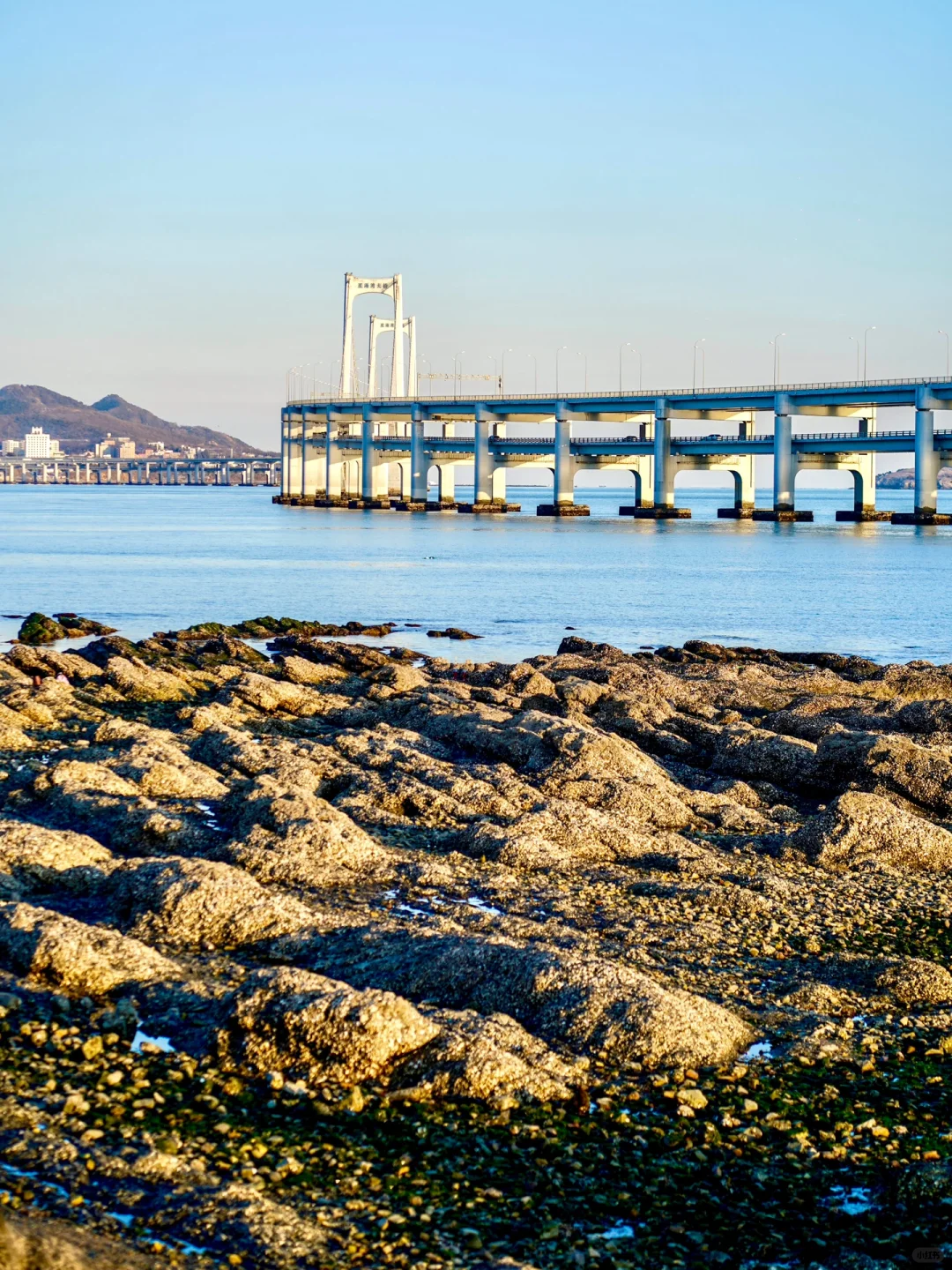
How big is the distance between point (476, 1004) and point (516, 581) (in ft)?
106

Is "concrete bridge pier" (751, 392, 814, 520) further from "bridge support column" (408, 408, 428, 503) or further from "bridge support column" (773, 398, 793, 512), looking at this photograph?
"bridge support column" (408, 408, 428, 503)

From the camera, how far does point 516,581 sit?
37594 mm

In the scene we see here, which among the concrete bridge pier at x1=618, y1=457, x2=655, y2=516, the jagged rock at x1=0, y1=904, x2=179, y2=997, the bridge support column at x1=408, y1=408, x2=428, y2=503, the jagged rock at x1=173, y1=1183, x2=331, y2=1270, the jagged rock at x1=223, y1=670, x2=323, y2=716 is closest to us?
the jagged rock at x1=173, y1=1183, x2=331, y2=1270

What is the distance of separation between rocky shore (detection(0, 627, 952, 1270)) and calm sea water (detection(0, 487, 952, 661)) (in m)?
12.7

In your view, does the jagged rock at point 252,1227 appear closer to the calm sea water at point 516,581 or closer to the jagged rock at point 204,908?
the jagged rock at point 204,908

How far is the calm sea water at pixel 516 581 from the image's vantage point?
2664 cm

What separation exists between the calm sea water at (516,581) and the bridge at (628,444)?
5.01 metres

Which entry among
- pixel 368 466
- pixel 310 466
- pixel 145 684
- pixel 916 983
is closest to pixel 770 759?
pixel 916 983

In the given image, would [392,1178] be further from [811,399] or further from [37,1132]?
[811,399]

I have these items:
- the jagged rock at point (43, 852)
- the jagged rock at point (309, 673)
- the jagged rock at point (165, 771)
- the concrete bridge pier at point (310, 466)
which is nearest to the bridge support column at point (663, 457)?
the concrete bridge pier at point (310, 466)

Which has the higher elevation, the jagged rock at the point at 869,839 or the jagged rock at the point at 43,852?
the jagged rock at the point at 43,852

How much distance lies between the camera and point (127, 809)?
26.3 ft

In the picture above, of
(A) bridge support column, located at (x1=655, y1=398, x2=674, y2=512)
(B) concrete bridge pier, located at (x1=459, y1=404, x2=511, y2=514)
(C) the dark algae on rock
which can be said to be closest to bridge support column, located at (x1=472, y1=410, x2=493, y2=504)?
(B) concrete bridge pier, located at (x1=459, y1=404, x2=511, y2=514)

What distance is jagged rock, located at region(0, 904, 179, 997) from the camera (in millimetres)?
5426
